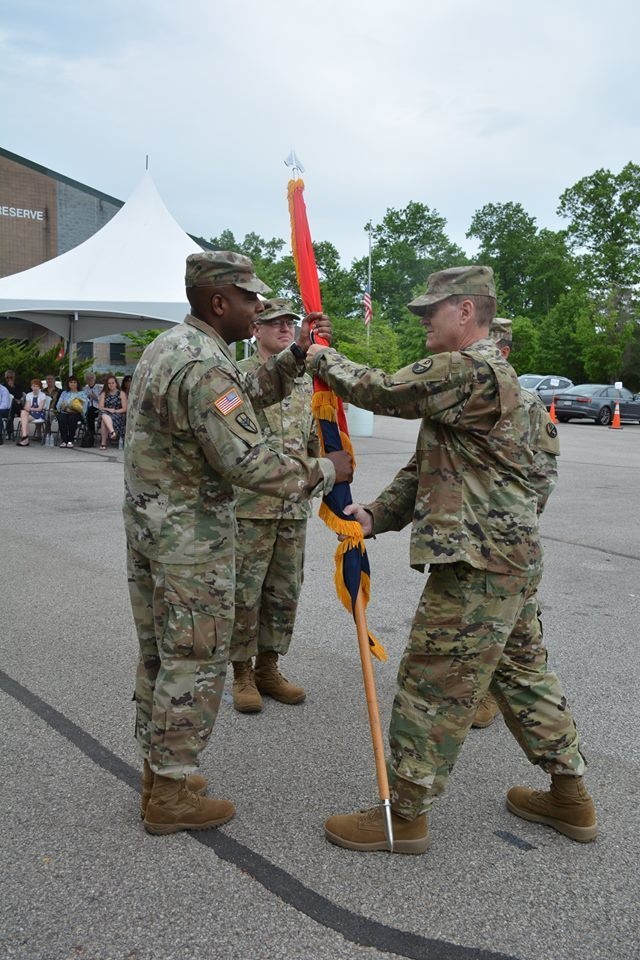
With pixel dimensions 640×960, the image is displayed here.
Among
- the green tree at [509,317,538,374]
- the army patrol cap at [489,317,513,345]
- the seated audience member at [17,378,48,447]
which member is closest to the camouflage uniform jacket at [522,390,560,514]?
the army patrol cap at [489,317,513,345]

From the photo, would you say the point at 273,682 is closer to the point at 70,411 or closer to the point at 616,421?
the point at 70,411

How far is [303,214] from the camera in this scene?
11.8 feet

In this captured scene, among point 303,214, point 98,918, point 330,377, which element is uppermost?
point 303,214

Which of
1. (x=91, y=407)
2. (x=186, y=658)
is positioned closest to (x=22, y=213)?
(x=91, y=407)

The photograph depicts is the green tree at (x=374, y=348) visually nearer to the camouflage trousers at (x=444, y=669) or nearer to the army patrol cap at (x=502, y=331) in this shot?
the army patrol cap at (x=502, y=331)

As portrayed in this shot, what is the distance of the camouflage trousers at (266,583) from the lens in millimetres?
4207

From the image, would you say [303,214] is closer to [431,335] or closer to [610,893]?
[431,335]

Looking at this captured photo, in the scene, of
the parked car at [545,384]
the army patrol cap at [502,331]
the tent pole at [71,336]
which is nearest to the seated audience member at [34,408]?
Result: the tent pole at [71,336]

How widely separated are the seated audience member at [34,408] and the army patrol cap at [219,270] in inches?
553

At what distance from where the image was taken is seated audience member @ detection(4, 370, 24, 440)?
16766 mm

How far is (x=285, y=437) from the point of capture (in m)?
4.42

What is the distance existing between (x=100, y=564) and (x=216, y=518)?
14.0 ft

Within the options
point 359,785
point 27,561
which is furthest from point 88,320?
point 359,785

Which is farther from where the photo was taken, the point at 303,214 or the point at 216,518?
the point at 303,214
